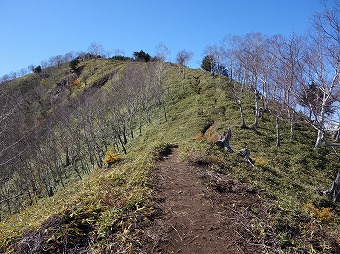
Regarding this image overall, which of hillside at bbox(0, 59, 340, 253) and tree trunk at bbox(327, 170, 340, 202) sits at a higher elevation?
hillside at bbox(0, 59, 340, 253)

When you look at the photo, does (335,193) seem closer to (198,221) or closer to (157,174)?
(157,174)

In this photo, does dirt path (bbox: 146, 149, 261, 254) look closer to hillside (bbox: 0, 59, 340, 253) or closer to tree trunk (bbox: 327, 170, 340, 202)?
hillside (bbox: 0, 59, 340, 253)

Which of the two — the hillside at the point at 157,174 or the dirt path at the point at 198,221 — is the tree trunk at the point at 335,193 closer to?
the hillside at the point at 157,174

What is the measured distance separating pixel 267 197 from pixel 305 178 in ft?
49.9

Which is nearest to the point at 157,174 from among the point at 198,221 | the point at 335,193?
the point at 198,221

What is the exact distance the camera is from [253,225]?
6367mm

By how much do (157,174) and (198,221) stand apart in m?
3.22

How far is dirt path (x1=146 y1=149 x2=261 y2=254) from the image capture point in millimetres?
5593

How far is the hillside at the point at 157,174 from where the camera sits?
229 inches

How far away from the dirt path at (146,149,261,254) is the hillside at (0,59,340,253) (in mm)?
117

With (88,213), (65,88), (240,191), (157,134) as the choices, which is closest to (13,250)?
(88,213)

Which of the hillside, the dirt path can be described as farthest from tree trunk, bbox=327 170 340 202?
the dirt path

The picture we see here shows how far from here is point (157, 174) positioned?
9.38 m

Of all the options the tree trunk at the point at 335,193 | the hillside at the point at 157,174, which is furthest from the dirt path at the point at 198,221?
the tree trunk at the point at 335,193
